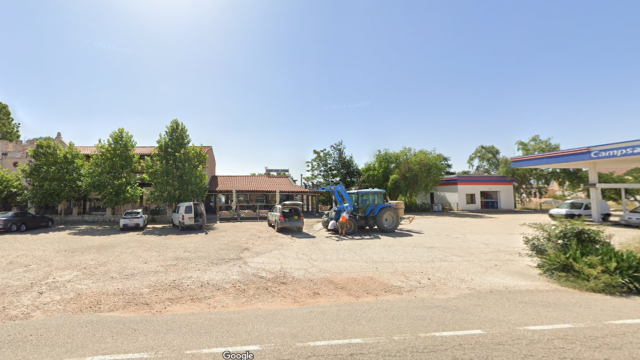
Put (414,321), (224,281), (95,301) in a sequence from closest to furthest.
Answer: (414,321) → (95,301) → (224,281)

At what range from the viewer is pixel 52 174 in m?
20.4

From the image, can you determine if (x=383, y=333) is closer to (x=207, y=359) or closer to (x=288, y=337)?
(x=288, y=337)

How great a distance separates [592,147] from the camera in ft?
58.6

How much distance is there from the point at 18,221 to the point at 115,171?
6052 millimetres

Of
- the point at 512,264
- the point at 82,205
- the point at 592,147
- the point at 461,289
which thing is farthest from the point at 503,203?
the point at 82,205

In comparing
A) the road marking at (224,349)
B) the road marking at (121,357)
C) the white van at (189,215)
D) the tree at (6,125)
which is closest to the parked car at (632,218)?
the road marking at (224,349)

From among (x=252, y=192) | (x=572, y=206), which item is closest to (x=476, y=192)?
(x=572, y=206)

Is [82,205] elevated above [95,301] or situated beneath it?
elevated above

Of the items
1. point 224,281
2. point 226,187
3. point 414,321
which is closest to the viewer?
point 414,321

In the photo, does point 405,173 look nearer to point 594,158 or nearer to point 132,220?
point 594,158

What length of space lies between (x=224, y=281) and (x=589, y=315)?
24.2 feet

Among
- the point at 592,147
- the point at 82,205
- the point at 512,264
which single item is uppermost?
the point at 592,147

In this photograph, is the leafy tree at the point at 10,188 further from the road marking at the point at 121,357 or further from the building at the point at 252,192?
the road marking at the point at 121,357

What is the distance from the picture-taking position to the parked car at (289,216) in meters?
16.5
